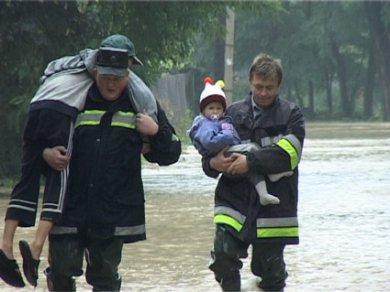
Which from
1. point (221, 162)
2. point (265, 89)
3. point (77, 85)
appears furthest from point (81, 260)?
point (265, 89)

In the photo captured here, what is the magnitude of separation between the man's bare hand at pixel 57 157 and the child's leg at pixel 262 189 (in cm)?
129

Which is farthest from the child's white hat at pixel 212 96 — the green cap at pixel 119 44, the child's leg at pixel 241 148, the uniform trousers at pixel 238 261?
the green cap at pixel 119 44

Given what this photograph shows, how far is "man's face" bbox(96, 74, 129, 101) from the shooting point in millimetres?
6773

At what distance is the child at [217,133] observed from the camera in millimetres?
7559

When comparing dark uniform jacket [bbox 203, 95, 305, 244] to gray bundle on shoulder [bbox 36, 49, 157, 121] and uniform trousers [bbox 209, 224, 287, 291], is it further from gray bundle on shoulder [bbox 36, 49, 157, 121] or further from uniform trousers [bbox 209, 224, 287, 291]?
gray bundle on shoulder [bbox 36, 49, 157, 121]

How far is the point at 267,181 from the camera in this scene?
24.9ft

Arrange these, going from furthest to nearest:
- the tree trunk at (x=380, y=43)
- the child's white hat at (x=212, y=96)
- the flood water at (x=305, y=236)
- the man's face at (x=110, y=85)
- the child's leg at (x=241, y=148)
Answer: the tree trunk at (x=380, y=43)
the flood water at (x=305, y=236)
the child's white hat at (x=212, y=96)
the child's leg at (x=241, y=148)
the man's face at (x=110, y=85)

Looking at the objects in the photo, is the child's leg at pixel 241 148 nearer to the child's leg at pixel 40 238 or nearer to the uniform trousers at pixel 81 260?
the uniform trousers at pixel 81 260

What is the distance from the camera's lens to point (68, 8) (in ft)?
60.5

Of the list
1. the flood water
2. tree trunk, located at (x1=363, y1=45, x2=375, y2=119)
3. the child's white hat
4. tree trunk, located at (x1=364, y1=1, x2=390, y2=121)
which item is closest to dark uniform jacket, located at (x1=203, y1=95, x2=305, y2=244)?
the child's white hat

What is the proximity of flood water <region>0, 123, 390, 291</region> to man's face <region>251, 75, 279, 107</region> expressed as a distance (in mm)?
1088

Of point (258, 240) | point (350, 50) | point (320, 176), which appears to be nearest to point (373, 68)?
point (350, 50)

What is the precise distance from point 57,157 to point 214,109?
1.34 m

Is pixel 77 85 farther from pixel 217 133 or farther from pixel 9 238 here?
pixel 217 133
